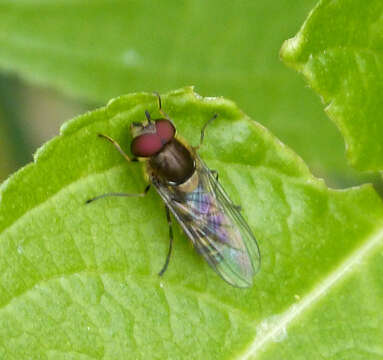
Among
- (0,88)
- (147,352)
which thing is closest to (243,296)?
(147,352)

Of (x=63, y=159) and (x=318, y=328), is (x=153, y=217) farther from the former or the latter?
(x=318, y=328)

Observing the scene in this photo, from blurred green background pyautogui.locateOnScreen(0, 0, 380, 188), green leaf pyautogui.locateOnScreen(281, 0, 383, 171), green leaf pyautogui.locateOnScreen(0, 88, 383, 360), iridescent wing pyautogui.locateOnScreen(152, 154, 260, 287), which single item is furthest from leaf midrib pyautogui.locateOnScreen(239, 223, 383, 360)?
blurred green background pyautogui.locateOnScreen(0, 0, 380, 188)

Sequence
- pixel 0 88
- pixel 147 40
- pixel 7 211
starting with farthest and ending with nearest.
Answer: pixel 0 88, pixel 147 40, pixel 7 211

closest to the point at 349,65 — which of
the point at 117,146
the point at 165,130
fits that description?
the point at 165,130

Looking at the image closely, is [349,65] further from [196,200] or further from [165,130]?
[196,200]

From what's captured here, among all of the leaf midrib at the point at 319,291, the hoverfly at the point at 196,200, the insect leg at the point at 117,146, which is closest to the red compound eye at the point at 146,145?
the hoverfly at the point at 196,200

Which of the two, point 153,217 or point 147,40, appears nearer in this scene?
A: point 153,217

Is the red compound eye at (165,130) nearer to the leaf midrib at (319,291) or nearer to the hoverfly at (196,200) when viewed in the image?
the hoverfly at (196,200)
